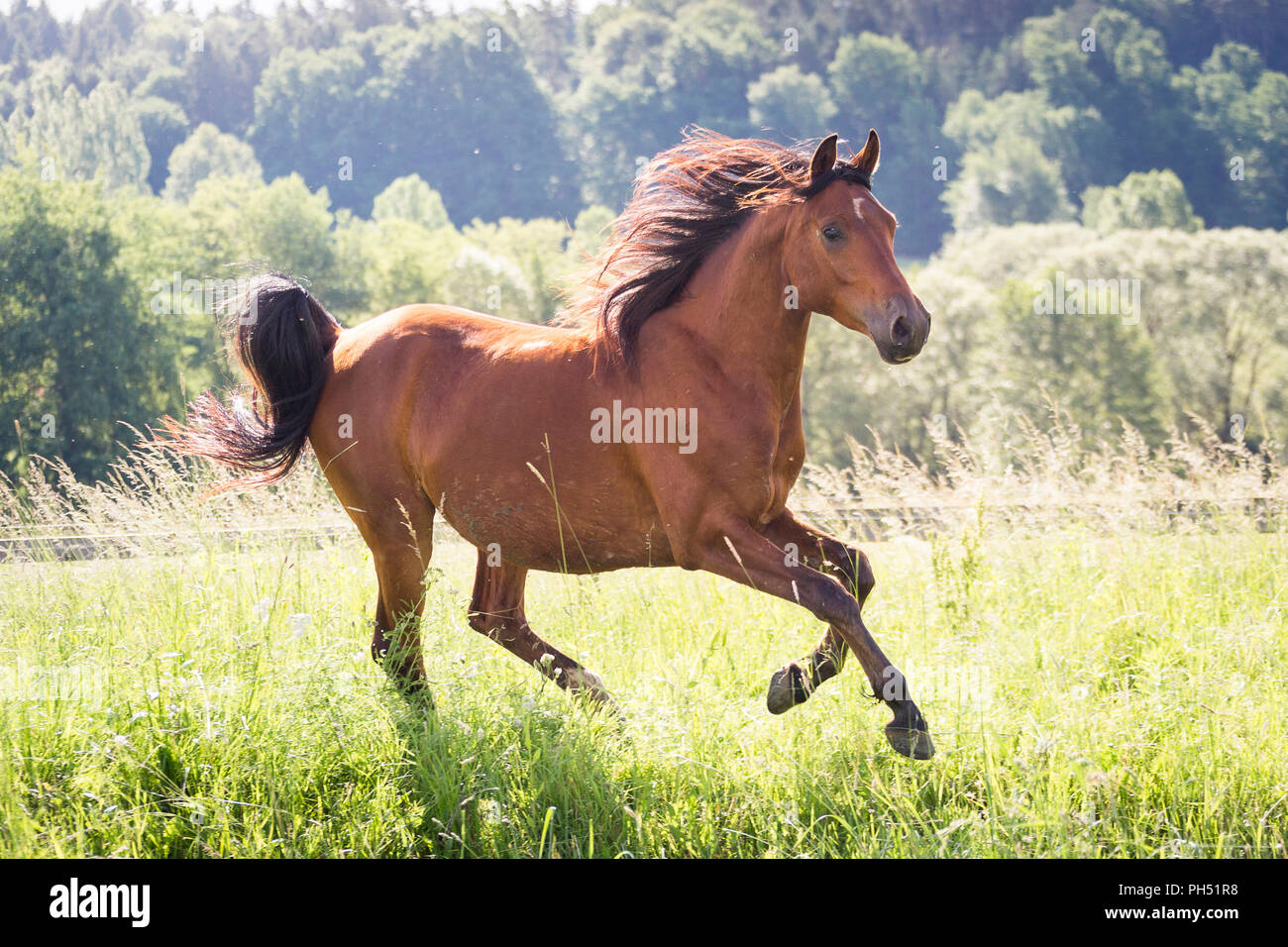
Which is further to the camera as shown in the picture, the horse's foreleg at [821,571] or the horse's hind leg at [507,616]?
the horse's hind leg at [507,616]

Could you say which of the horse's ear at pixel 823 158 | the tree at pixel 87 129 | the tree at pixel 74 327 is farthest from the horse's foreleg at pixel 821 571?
the tree at pixel 87 129

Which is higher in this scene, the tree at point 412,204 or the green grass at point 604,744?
the tree at point 412,204

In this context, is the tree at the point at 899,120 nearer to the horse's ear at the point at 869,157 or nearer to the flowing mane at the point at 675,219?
the flowing mane at the point at 675,219

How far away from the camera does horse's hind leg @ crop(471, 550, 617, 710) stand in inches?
195

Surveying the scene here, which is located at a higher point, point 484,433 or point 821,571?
point 484,433

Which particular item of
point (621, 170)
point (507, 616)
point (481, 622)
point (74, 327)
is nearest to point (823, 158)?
point (507, 616)

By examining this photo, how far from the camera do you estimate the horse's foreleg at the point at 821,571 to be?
4035 millimetres

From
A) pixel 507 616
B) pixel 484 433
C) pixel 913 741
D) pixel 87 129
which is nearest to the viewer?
pixel 913 741

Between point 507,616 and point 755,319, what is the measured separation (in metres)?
1.90

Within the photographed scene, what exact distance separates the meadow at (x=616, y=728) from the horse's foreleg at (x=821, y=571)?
0.89 feet

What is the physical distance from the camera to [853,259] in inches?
157

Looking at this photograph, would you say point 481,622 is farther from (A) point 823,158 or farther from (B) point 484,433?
(A) point 823,158
